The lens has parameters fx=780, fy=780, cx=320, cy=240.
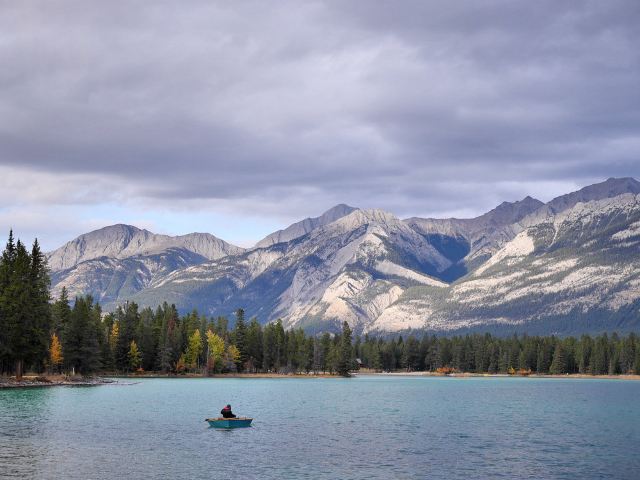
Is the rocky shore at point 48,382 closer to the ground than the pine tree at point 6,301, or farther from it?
closer to the ground

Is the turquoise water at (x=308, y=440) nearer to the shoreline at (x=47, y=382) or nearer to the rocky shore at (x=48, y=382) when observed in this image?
the shoreline at (x=47, y=382)

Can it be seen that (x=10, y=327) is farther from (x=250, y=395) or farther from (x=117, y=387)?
(x=250, y=395)

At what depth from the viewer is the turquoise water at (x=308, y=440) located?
2672 inches

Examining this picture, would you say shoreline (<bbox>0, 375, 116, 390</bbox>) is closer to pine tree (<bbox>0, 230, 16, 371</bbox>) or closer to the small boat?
pine tree (<bbox>0, 230, 16, 371</bbox>)

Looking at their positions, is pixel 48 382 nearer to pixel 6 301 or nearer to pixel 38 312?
pixel 38 312

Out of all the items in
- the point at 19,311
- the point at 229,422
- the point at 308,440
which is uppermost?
the point at 19,311

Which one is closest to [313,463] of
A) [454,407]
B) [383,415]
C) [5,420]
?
[5,420]

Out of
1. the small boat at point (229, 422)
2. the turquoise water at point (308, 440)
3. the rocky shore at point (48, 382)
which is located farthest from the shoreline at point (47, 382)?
the small boat at point (229, 422)

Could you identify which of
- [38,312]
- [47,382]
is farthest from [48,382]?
[38,312]

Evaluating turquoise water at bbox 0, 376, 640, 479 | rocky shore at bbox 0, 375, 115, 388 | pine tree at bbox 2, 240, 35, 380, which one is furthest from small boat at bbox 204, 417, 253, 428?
pine tree at bbox 2, 240, 35, 380

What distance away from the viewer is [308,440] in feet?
293

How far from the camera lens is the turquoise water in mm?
67875

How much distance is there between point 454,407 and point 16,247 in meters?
95.6

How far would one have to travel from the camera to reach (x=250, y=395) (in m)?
176
